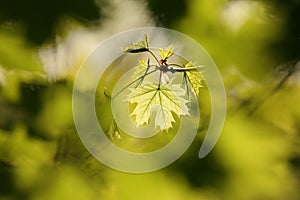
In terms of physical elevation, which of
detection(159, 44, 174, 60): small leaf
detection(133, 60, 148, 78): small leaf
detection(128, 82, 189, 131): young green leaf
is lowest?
detection(128, 82, 189, 131): young green leaf

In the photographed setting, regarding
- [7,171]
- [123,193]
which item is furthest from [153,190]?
[7,171]

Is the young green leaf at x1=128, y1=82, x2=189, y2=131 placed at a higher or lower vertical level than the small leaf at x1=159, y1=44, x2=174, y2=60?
lower

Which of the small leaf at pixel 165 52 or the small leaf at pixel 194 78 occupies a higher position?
the small leaf at pixel 165 52

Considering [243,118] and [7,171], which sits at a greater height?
[243,118]

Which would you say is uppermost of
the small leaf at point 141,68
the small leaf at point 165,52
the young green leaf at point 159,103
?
the small leaf at point 165,52

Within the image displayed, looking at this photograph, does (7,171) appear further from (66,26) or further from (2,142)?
(66,26)
